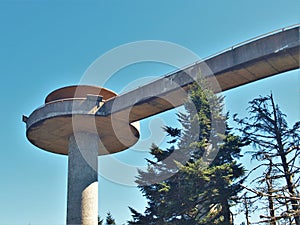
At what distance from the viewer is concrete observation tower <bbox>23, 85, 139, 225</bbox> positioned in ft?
50.6

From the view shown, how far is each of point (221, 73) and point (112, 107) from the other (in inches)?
188

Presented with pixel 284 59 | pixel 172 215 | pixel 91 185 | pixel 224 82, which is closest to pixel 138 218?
pixel 172 215

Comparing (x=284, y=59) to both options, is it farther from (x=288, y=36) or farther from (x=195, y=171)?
Answer: (x=195, y=171)

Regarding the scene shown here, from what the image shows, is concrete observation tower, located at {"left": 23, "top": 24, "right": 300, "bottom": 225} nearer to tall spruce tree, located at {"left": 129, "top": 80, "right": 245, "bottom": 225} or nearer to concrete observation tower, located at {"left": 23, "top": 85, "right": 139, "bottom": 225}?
concrete observation tower, located at {"left": 23, "top": 85, "right": 139, "bottom": 225}

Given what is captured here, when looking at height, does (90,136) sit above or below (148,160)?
above

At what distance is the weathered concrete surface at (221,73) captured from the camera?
40.0 feet

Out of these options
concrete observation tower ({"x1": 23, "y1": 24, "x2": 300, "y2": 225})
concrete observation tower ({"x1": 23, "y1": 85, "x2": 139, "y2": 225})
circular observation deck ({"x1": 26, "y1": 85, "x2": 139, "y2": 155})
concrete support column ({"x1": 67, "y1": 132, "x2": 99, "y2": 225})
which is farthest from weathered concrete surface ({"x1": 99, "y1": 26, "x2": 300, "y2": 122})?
concrete support column ({"x1": 67, "y1": 132, "x2": 99, "y2": 225})

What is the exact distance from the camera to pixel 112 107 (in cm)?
1566

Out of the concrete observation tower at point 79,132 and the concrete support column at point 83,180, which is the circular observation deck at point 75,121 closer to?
the concrete observation tower at point 79,132

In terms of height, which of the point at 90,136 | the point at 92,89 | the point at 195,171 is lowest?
the point at 195,171

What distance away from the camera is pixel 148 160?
1370 cm

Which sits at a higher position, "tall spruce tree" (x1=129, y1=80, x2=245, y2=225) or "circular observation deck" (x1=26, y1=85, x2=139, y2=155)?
"circular observation deck" (x1=26, y1=85, x2=139, y2=155)

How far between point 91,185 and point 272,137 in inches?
340

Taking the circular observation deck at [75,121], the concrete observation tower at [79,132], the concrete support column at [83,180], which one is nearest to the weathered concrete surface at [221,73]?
the circular observation deck at [75,121]
